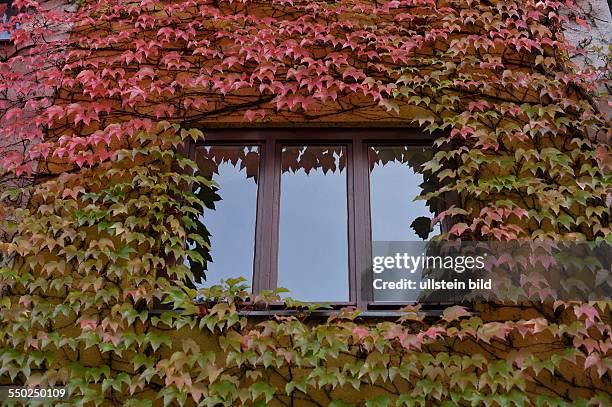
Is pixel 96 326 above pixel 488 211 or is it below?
below

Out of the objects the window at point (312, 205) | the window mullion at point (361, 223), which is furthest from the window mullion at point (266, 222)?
the window mullion at point (361, 223)

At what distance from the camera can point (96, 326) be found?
11.5ft

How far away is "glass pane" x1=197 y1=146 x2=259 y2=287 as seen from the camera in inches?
156

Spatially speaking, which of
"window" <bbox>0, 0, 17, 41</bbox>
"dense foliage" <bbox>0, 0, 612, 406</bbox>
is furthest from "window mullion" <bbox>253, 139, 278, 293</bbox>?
"window" <bbox>0, 0, 17, 41</bbox>

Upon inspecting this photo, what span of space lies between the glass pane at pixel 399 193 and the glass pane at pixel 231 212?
2.61 feet

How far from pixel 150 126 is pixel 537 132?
2.53 meters

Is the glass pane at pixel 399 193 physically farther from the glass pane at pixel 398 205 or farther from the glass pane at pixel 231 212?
the glass pane at pixel 231 212

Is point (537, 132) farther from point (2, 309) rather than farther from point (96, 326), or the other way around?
point (2, 309)

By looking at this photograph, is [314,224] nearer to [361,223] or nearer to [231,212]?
[361,223]

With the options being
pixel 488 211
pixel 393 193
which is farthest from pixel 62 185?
pixel 488 211

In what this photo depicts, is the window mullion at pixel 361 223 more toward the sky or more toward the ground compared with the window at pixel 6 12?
more toward the ground

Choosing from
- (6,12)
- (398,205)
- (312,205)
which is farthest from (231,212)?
(6,12)

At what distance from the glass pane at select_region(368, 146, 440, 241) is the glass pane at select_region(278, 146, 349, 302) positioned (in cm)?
21

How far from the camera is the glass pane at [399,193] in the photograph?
157 inches
